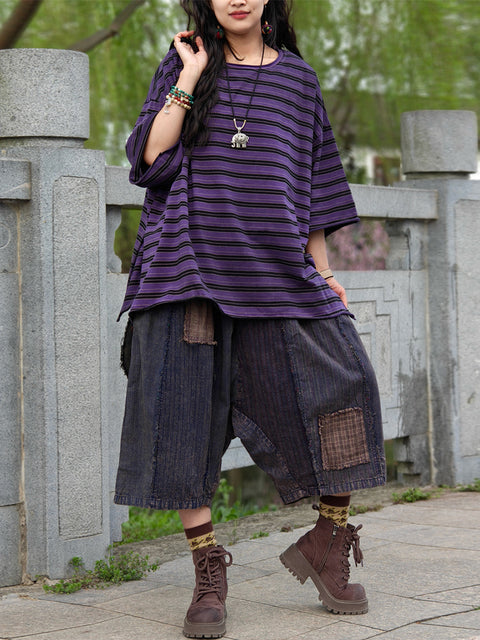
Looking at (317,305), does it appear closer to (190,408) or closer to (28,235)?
(190,408)

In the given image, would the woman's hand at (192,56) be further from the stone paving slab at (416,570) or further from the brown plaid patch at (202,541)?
the stone paving slab at (416,570)

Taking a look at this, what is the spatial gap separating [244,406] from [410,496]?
2040 mm

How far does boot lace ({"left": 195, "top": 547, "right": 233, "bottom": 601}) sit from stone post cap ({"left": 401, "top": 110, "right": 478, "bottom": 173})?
2.91 m

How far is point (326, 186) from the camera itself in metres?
2.92

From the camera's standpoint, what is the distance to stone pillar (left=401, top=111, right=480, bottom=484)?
16.2ft

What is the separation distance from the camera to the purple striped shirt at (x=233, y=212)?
8.75ft

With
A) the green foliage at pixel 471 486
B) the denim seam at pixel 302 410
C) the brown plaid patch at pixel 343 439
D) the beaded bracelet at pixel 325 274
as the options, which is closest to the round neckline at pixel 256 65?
the beaded bracelet at pixel 325 274

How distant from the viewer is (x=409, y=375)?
4949mm

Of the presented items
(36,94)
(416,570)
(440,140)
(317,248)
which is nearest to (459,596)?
(416,570)

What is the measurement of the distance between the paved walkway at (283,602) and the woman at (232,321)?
13 centimetres

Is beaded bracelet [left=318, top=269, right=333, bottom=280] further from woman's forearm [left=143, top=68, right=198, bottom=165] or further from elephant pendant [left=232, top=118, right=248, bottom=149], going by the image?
woman's forearm [left=143, top=68, right=198, bottom=165]

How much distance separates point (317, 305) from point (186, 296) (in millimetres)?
404

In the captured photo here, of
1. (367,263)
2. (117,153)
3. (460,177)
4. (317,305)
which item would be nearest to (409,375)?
(460,177)

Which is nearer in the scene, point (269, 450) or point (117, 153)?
point (269, 450)
